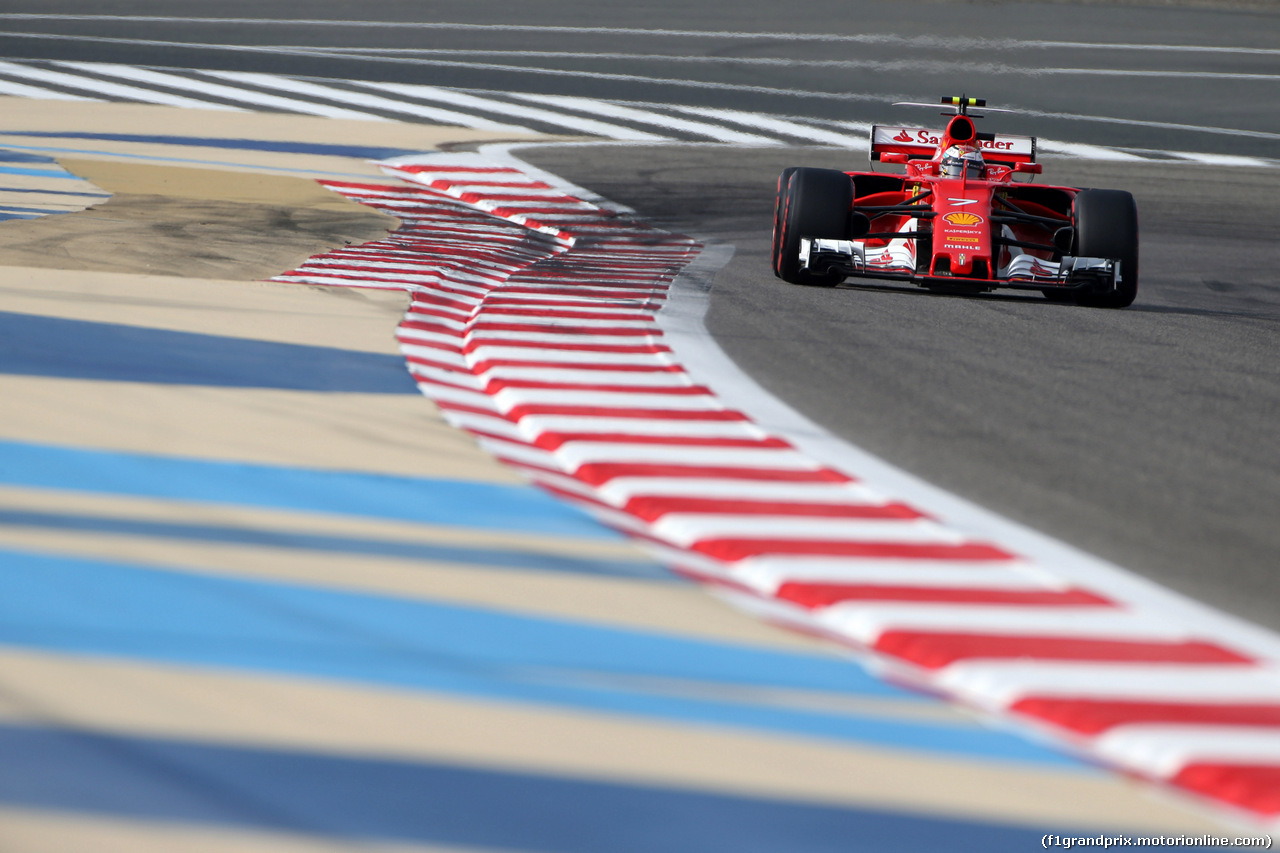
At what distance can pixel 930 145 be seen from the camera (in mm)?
9461

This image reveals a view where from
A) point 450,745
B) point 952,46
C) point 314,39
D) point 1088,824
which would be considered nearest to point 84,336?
point 450,745

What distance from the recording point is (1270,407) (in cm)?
580

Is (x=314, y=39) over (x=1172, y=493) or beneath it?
over

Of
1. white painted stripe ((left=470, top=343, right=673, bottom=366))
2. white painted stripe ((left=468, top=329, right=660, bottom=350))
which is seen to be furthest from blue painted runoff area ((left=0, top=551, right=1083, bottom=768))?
white painted stripe ((left=468, top=329, right=660, bottom=350))

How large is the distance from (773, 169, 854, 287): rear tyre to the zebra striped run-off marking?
163 centimetres

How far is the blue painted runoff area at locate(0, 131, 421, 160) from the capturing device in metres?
15.2

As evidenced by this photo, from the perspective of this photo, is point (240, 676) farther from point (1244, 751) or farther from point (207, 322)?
point (207, 322)

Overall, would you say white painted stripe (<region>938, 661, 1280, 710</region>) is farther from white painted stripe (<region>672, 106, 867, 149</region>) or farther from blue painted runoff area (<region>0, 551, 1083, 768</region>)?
white painted stripe (<region>672, 106, 867, 149</region>)

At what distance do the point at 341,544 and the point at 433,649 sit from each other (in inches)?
28.3

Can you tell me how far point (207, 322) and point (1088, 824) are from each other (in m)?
4.89

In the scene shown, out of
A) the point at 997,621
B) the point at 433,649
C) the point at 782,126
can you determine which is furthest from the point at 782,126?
the point at 433,649

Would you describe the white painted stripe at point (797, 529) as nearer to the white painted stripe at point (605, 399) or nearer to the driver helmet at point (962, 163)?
the white painted stripe at point (605, 399)

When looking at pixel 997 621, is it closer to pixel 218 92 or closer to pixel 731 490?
pixel 731 490

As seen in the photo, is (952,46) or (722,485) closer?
(722,485)
